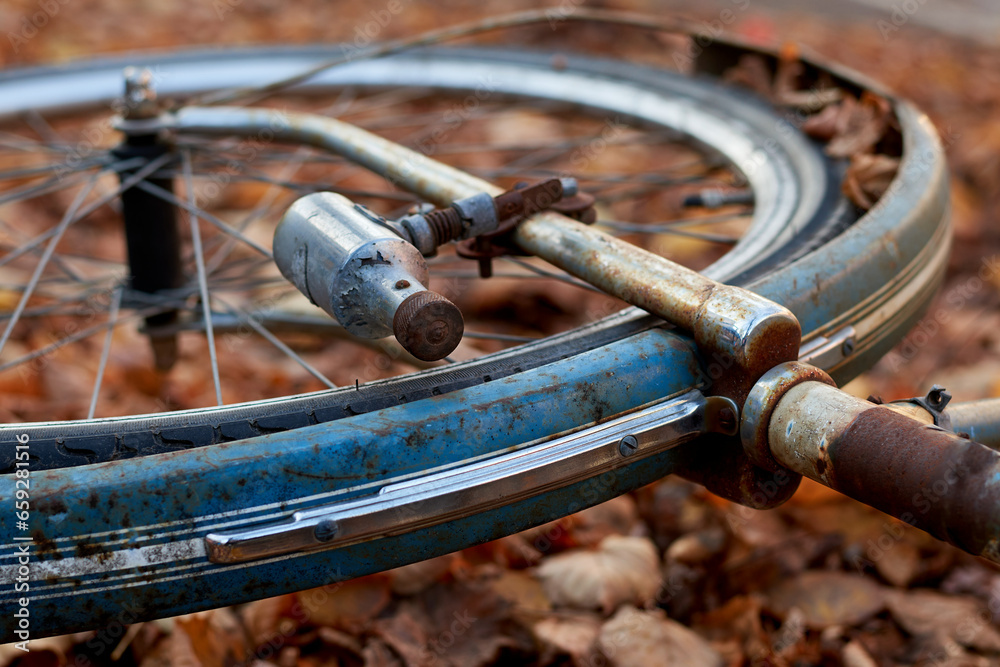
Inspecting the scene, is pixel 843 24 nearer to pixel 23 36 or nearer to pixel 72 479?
pixel 23 36

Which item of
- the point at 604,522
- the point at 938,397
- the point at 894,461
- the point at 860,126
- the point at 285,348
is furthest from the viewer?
the point at 604,522

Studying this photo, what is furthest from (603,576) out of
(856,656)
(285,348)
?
(285,348)

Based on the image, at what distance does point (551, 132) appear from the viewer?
3008mm

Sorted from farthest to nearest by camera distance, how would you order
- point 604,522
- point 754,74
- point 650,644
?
point 754,74 → point 604,522 → point 650,644

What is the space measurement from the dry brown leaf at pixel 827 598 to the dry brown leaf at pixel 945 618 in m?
0.03

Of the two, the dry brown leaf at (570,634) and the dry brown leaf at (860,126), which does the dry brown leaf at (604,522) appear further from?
the dry brown leaf at (860,126)

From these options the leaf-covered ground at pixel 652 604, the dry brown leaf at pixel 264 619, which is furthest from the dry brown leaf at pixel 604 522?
the dry brown leaf at pixel 264 619

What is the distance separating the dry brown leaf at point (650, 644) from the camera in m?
1.08

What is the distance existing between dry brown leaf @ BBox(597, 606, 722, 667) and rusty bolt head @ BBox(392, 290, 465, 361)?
54 cm

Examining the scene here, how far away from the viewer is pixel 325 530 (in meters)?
0.64

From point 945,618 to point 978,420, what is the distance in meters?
0.53

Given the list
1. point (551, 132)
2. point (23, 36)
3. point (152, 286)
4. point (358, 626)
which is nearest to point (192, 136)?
point (152, 286)

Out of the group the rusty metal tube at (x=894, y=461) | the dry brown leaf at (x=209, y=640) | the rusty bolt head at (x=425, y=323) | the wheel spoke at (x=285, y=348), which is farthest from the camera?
the dry brown leaf at (x=209, y=640)

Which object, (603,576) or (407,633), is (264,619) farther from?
(603,576)
